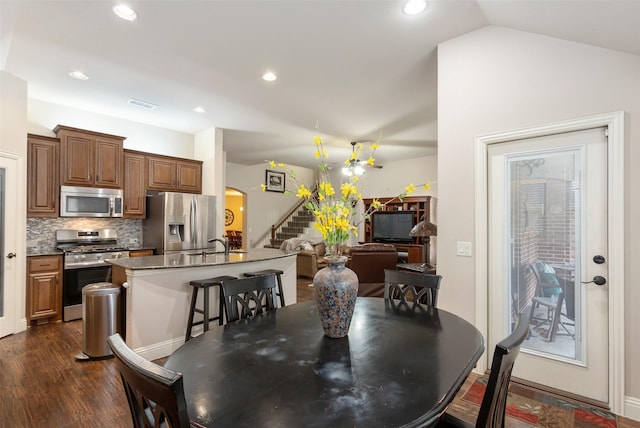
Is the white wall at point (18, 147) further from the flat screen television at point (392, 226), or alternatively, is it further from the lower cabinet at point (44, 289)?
the flat screen television at point (392, 226)

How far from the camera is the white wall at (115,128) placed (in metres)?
4.33

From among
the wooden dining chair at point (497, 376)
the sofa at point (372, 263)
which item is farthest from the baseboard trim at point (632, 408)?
the sofa at point (372, 263)

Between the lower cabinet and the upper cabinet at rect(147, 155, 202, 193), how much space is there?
1712mm

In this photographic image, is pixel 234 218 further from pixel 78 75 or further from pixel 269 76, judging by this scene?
pixel 269 76

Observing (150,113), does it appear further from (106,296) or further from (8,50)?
(106,296)

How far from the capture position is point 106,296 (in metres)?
3.06

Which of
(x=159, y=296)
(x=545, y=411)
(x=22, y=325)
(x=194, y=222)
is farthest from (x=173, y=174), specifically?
(x=545, y=411)

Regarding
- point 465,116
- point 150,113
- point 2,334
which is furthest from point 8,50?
point 465,116

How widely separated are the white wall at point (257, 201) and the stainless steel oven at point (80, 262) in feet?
13.5

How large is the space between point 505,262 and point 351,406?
2.20 m

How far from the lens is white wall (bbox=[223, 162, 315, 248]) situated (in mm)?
8695

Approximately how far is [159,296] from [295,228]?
271 inches

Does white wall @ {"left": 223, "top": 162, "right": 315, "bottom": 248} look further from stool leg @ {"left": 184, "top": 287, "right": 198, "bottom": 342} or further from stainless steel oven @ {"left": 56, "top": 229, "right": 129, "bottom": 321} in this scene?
stool leg @ {"left": 184, "top": 287, "right": 198, "bottom": 342}

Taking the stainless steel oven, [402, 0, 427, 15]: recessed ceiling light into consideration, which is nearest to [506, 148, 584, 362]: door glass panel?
[402, 0, 427, 15]: recessed ceiling light
